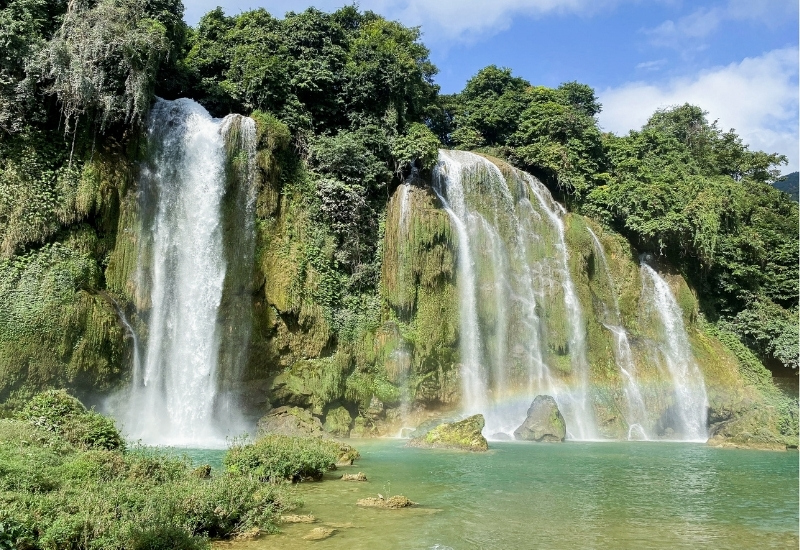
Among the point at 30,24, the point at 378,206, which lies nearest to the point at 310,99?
the point at 378,206

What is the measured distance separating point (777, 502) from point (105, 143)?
2158 cm

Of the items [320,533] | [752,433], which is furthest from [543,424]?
[320,533]

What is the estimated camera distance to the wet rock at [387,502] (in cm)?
979

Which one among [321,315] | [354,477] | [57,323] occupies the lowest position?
[354,477]

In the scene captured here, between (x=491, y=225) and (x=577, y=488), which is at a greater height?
(x=491, y=225)

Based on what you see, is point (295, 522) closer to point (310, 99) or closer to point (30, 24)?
point (30, 24)

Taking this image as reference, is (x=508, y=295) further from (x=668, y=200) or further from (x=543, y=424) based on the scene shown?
(x=668, y=200)

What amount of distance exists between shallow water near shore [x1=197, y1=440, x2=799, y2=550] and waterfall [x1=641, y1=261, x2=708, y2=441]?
9.45 meters

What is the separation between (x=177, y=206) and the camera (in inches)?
867

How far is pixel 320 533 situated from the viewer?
26.4ft

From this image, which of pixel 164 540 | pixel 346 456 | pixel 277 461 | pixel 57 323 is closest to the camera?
pixel 164 540

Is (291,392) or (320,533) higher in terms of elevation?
(291,392)

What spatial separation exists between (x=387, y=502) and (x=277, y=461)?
2.54m

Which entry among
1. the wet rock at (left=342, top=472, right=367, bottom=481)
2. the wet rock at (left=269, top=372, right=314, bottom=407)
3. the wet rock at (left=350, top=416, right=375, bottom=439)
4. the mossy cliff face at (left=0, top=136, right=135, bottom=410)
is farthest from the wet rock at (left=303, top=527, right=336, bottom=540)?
the wet rock at (left=350, top=416, right=375, bottom=439)
